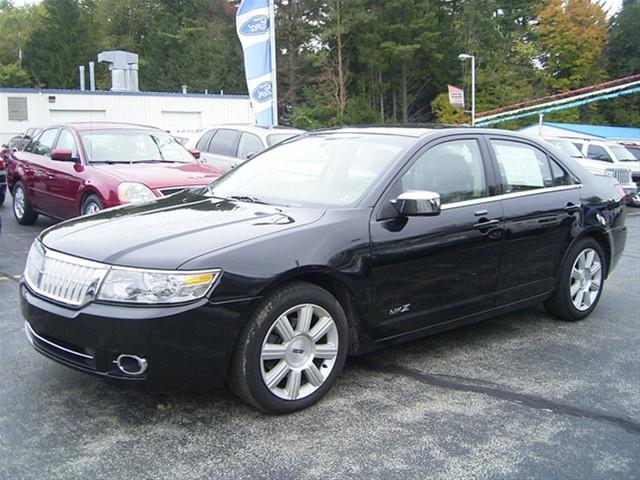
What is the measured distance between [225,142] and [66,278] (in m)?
8.62

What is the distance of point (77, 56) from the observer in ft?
190

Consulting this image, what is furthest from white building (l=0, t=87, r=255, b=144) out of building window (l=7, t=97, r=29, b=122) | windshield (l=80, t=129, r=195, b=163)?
windshield (l=80, t=129, r=195, b=163)

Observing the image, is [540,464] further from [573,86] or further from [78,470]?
[573,86]

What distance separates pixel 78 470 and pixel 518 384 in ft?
8.47

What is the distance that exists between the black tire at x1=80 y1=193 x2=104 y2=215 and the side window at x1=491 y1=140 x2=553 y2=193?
467cm

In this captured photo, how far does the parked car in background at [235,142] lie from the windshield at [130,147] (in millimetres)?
1903

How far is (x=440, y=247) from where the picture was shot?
4.18 meters

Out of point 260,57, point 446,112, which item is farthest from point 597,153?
point 446,112

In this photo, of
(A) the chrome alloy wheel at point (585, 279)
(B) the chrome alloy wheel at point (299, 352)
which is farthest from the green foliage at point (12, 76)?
(B) the chrome alloy wheel at point (299, 352)

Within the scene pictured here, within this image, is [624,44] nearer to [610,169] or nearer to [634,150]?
[634,150]

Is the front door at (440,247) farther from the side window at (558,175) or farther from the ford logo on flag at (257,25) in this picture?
the ford logo on flag at (257,25)

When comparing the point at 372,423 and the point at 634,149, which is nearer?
the point at 372,423

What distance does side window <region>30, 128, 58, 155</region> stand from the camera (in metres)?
9.20

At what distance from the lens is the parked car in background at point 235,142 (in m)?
11.0
